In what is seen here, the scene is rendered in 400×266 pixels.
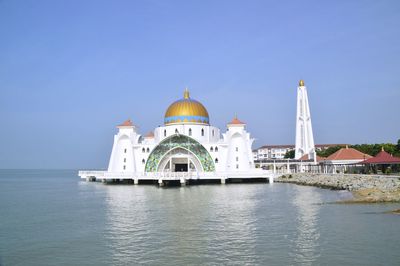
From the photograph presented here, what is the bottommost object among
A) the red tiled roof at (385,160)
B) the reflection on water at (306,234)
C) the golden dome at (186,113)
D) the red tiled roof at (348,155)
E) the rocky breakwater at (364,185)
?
the reflection on water at (306,234)

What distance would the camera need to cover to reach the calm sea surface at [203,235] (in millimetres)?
12125

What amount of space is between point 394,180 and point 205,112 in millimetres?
26258

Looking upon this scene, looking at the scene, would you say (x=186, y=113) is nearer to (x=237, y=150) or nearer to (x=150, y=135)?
(x=237, y=150)

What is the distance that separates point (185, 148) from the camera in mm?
46188

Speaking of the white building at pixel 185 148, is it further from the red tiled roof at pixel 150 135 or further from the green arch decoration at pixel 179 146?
the red tiled roof at pixel 150 135

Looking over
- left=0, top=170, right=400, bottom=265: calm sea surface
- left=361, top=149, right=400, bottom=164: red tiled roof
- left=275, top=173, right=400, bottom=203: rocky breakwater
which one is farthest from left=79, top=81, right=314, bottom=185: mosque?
left=0, top=170, right=400, bottom=265: calm sea surface

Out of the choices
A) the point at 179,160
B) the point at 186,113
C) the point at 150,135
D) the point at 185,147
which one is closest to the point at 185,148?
the point at 185,147

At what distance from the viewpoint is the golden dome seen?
160 ft

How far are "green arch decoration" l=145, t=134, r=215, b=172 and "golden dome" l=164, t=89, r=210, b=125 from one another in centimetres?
359

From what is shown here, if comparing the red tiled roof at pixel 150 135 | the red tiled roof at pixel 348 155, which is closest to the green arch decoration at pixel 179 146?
the red tiled roof at pixel 150 135

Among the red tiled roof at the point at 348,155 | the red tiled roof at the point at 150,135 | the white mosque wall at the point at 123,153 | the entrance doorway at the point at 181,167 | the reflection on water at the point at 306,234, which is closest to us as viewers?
the reflection on water at the point at 306,234

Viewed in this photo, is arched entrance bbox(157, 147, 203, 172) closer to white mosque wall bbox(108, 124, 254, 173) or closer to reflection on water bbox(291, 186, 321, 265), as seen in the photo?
white mosque wall bbox(108, 124, 254, 173)

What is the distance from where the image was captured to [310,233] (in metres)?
15.2

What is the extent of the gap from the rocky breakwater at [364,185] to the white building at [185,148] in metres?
6.59
